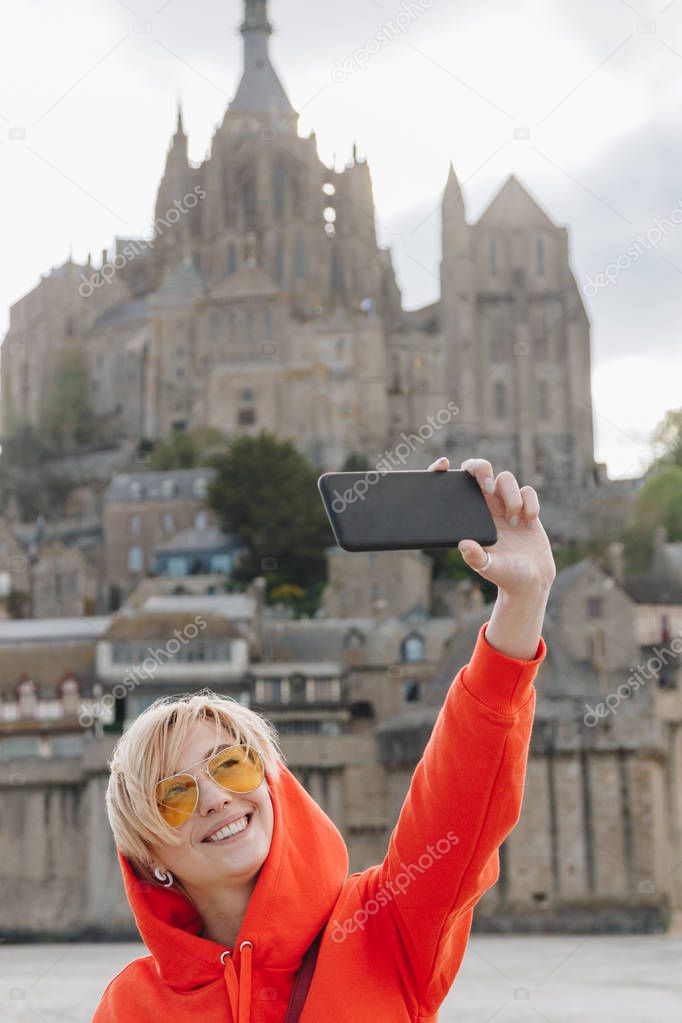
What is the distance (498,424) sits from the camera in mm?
95688

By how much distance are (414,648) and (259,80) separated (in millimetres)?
77456

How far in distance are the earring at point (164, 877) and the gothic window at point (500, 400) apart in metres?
91.6

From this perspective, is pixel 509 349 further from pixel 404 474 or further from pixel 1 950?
pixel 404 474

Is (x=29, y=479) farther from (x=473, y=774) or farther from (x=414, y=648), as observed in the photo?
(x=473, y=774)

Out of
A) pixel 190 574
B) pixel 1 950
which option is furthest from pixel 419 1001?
pixel 190 574

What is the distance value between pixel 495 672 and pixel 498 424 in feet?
301

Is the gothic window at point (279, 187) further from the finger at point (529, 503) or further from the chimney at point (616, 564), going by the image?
the finger at point (529, 503)

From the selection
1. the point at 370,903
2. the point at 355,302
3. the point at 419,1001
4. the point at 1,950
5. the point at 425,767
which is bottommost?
the point at 1,950

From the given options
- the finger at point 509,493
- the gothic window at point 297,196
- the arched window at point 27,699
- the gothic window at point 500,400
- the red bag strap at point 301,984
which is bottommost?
the arched window at point 27,699

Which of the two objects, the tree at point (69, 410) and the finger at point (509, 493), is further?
the tree at point (69, 410)

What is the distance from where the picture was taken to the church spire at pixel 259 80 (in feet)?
388

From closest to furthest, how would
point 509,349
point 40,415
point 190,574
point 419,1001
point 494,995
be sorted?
point 419,1001 → point 494,995 → point 190,574 → point 509,349 → point 40,415

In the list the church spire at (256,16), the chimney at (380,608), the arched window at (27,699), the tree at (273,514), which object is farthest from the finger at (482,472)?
the church spire at (256,16)

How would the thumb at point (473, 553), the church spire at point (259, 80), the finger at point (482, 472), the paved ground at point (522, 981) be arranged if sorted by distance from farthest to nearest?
1. the church spire at point (259, 80)
2. the paved ground at point (522, 981)
3. the finger at point (482, 472)
4. the thumb at point (473, 553)
